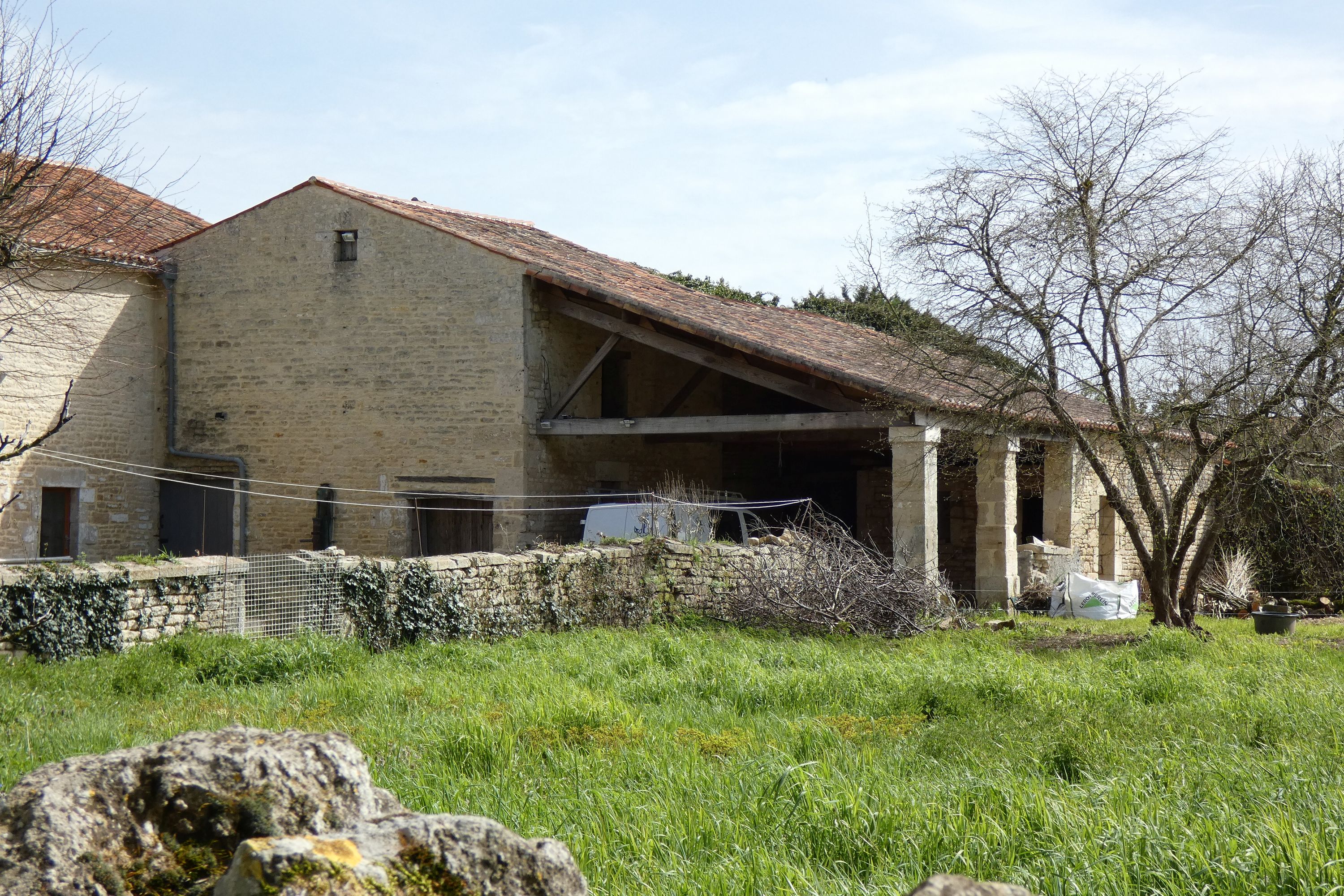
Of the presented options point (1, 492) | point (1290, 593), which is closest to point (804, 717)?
point (1, 492)

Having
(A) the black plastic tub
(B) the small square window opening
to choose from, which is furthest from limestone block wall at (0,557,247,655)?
(A) the black plastic tub

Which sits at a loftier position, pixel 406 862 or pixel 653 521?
pixel 653 521

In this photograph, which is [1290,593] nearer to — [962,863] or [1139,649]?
[1139,649]

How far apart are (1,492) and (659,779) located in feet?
42.3

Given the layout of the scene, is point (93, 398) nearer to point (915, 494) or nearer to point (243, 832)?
point (915, 494)

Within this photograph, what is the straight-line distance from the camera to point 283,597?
369 inches

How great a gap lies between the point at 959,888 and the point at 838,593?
9.37 m

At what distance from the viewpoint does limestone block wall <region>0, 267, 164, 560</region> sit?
48.2ft

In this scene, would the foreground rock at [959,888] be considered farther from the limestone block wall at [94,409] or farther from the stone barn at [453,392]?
the limestone block wall at [94,409]

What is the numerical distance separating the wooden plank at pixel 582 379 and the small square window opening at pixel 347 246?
3563 millimetres

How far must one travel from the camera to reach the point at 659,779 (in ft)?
15.0

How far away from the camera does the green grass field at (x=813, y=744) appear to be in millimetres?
3432

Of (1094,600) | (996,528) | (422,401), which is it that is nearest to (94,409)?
(422,401)

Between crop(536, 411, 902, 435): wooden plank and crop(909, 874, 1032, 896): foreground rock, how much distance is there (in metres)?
11.7
